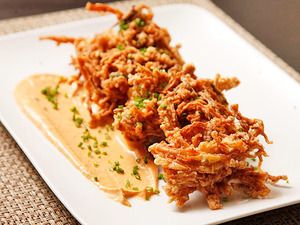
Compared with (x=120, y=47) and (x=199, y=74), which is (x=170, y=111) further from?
(x=199, y=74)

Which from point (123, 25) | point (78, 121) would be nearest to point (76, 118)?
point (78, 121)

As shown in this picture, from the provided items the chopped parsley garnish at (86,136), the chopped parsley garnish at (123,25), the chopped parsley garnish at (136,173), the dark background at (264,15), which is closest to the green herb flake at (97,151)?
the chopped parsley garnish at (86,136)

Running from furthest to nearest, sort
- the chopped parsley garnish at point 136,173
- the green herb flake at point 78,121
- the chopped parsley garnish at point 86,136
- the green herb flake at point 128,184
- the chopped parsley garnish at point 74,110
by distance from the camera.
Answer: the chopped parsley garnish at point 74,110
the green herb flake at point 78,121
the chopped parsley garnish at point 86,136
the chopped parsley garnish at point 136,173
the green herb flake at point 128,184

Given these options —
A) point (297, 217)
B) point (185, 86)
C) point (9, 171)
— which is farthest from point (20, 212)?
point (297, 217)

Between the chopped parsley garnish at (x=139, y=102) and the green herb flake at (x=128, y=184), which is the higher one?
the chopped parsley garnish at (x=139, y=102)

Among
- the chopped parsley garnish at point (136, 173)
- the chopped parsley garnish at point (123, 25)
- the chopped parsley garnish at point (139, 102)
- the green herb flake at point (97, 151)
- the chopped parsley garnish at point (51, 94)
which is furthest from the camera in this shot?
the chopped parsley garnish at point (123, 25)

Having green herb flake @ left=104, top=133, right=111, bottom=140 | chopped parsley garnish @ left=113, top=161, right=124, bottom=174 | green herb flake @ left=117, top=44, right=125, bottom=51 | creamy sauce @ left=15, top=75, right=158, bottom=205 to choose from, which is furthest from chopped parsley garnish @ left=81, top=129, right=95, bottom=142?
green herb flake @ left=117, top=44, right=125, bottom=51

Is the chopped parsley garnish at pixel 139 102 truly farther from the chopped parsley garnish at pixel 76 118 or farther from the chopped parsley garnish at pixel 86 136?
the chopped parsley garnish at pixel 76 118
